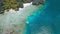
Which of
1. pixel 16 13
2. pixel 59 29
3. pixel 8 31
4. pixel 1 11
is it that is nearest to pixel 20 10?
pixel 16 13

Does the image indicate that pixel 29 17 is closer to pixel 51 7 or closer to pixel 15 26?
pixel 15 26

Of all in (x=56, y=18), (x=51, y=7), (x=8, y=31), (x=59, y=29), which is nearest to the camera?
(x=8, y=31)

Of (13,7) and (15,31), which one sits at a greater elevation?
(13,7)

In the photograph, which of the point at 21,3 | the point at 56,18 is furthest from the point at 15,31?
the point at 56,18

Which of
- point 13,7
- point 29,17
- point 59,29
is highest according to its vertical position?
point 13,7

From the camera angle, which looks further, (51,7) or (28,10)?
(51,7)

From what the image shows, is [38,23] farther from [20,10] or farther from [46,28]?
[20,10]

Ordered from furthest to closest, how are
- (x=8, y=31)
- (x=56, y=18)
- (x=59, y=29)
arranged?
(x=56, y=18) → (x=59, y=29) → (x=8, y=31)
